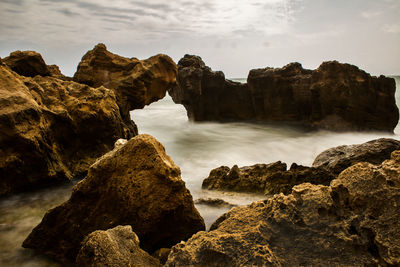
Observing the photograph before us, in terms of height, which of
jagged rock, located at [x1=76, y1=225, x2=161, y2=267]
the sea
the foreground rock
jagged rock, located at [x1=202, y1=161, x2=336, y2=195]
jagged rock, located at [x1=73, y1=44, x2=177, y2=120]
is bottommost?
the sea

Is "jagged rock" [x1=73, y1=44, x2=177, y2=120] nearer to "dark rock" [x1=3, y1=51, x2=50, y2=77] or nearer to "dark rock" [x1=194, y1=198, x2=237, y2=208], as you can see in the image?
"dark rock" [x1=3, y1=51, x2=50, y2=77]

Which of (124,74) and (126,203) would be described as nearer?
(126,203)

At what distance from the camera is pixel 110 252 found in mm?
1829

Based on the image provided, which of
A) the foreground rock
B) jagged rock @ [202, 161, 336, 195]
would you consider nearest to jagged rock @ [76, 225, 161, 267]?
the foreground rock

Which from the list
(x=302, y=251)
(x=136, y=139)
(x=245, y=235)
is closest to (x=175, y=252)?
(x=245, y=235)

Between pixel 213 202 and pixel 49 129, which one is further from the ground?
pixel 49 129

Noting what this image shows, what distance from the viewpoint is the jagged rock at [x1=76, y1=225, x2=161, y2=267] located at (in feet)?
5.89

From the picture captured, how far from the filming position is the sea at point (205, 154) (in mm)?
3387

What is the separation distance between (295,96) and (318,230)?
11562 mm

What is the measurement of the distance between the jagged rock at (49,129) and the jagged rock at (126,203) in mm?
1883

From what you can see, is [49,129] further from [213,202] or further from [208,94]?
[208,94]

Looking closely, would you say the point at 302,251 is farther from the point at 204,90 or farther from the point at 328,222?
the point at 204,90

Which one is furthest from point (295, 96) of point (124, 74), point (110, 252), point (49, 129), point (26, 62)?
point (110, 252)

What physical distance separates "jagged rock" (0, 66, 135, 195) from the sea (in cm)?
36
